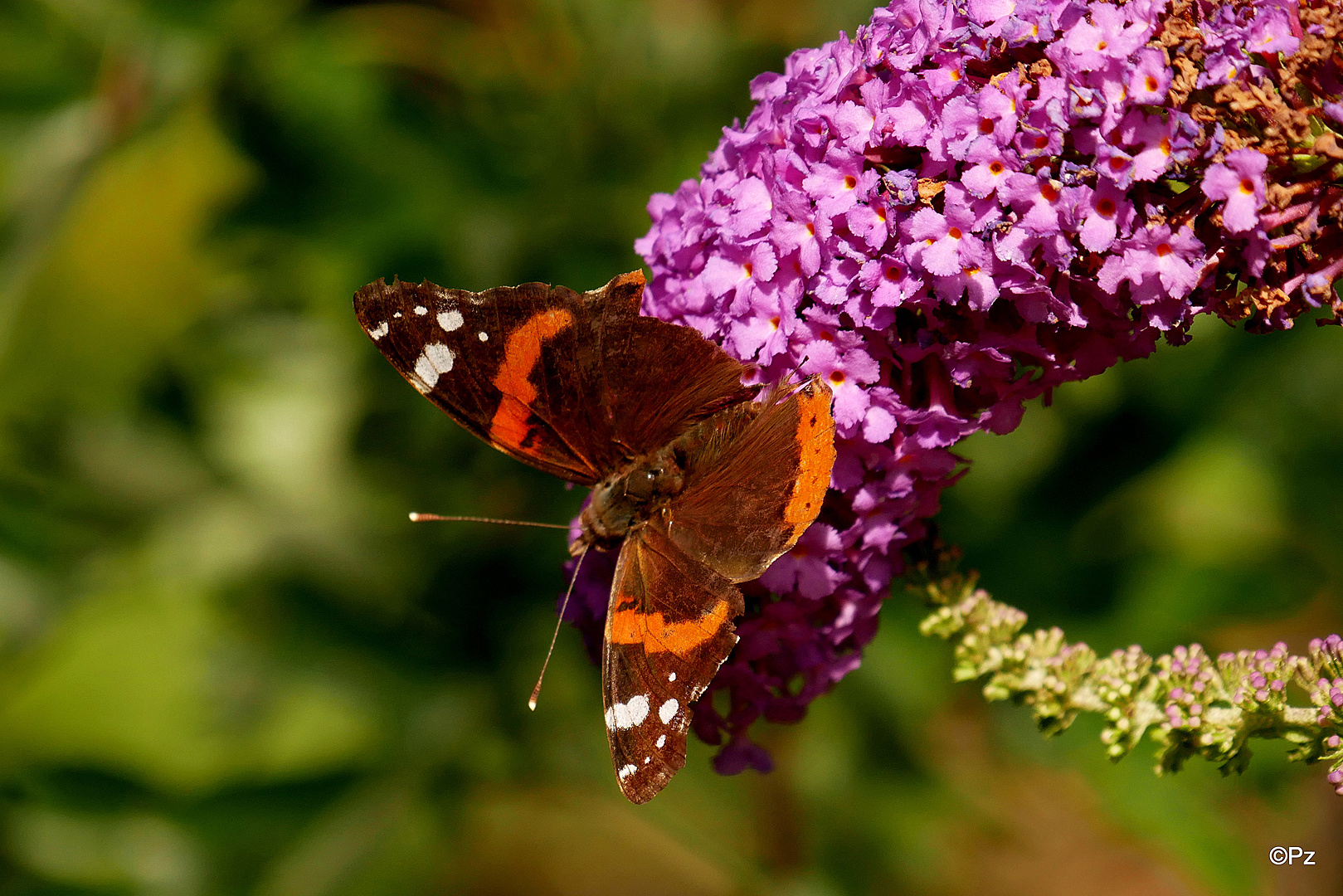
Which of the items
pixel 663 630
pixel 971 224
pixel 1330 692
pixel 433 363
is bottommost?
pixel 663 630

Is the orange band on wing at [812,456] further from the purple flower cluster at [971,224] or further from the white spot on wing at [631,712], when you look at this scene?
the white spot on wing at [631,712]

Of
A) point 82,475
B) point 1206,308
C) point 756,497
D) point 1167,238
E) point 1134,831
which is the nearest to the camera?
point 1167,238

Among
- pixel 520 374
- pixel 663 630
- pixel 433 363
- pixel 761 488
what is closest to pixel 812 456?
pixel 761 488

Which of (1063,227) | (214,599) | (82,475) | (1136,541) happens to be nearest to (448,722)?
(214,599)

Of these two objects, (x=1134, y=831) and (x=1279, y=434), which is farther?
(x=1279, y=434)

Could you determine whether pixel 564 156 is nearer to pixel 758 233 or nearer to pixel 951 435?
pixel 758 233

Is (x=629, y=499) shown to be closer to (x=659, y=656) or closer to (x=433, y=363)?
(x=659, y=656)

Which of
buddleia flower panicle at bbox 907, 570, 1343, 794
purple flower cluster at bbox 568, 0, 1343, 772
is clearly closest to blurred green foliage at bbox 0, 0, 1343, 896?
buddleia flower panicle at bbox 907, 570, 1343, 794
